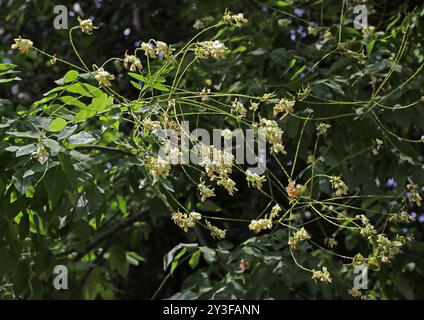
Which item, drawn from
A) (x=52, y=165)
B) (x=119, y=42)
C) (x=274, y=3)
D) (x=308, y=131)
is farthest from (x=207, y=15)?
(x=52, y=165)

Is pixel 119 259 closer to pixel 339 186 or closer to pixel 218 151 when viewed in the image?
pixel 339 186

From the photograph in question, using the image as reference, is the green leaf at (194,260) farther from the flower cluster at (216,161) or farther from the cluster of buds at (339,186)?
the flower cluster at (216,161)

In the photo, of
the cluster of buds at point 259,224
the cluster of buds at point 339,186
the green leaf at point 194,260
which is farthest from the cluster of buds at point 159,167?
the green leaf at point 194,260

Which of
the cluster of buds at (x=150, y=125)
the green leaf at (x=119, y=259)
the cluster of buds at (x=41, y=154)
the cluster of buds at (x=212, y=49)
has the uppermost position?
the cluster of buds at (x=212, y=49)

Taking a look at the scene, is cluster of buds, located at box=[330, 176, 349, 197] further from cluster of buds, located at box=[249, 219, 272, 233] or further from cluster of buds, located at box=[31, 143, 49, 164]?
cluster of buds, located at box=[31, 143, 49, 164]

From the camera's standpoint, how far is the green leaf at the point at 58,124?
1583mm

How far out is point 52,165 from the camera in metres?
1.59

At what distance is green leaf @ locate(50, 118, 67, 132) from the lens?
5.19 feet

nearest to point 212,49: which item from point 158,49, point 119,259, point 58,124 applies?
point 158,49

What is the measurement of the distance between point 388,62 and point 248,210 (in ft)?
3.47

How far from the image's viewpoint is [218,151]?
56.1 inches

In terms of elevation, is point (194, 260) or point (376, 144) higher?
point (376, 144)

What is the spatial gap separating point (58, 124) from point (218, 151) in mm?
A: 353

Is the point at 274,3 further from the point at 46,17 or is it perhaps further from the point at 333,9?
the point at 46,17
